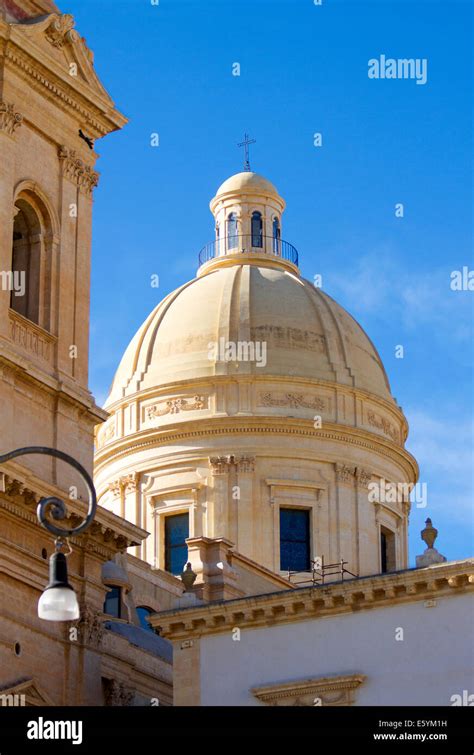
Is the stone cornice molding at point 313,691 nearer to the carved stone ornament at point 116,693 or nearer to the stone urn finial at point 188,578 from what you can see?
the carved stone ornament at point 116,693

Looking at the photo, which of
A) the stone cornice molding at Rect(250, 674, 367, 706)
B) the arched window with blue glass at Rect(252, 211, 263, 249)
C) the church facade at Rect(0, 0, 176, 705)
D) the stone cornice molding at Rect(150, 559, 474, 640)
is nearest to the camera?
the stone cornice molding at Rect(150, 559, 474, 640)

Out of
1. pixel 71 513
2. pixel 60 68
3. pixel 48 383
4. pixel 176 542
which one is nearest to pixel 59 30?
pixel 60 68

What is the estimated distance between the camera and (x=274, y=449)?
193 feet

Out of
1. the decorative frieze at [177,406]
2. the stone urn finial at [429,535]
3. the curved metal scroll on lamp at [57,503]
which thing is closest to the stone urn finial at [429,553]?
the stone urn finial at [429,535]

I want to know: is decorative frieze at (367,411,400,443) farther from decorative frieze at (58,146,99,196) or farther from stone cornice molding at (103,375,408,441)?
decorative frieze at (58,146,99,196)

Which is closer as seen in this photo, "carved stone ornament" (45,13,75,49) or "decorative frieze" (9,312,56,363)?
"decorative frieze" (9,312,56,363)

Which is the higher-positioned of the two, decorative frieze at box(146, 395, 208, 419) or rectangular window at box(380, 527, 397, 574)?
decorative frieze at box(146, 395, 208, 419)

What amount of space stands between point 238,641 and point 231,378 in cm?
2147

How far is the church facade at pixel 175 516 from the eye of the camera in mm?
36812

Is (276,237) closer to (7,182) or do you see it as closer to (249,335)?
(249,335)

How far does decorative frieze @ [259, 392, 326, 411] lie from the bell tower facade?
57.7 feet

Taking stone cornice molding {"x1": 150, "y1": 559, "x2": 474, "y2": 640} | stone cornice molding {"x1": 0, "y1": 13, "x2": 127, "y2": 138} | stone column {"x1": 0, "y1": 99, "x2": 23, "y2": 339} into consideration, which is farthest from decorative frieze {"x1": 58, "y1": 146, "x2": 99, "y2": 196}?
stone cornice molding {"x1": 150, "y1": 559, "x2": 474, "y2": 640}

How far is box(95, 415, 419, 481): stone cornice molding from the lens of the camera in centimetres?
5878
